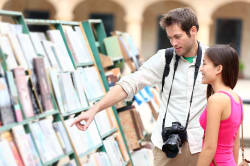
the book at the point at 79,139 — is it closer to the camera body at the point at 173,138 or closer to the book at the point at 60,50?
the book at the point at 60,50

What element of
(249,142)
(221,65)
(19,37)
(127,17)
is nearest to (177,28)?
(221,65)

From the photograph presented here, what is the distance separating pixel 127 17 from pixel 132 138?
54.9 ft

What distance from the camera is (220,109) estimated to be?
2342 millimetres

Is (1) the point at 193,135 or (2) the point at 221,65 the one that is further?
(1) the point at 193,135

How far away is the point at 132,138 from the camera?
5.50 metres

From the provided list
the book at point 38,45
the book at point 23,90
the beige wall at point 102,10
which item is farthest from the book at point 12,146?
the beige wall at point 102,10

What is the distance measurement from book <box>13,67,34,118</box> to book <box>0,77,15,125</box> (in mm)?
82

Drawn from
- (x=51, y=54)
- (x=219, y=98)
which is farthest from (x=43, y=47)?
(x=219, y=98)

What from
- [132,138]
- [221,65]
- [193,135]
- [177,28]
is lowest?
[132,138]

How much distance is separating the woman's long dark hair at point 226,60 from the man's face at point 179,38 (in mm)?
→ 329

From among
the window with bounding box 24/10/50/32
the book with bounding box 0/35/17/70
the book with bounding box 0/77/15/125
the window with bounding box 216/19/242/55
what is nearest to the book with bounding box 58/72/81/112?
the book with bounding box 0/35/17/70

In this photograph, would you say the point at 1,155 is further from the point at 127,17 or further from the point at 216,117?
the point at 127,17

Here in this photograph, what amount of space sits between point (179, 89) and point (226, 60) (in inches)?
21.5

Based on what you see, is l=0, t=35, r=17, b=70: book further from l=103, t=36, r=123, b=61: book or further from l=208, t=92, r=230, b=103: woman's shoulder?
l=103, t=36, r=123, b=61: book
